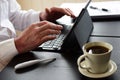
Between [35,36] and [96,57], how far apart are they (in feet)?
1.12

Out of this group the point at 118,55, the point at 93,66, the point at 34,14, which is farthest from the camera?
the point at 34,14

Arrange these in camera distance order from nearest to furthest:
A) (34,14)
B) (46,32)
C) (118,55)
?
(118,55) → (46,32) → (34,14)

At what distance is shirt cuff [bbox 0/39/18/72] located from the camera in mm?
913

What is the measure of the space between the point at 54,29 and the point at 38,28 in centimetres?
7

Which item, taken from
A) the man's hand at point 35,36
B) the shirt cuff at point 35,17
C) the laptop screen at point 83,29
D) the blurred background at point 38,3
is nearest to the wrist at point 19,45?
A: the man's hand at point 35,36

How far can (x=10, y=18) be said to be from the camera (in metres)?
1.39

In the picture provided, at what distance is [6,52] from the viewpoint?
0.92 metres

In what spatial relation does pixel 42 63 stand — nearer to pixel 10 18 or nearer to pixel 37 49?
pixel 37 49

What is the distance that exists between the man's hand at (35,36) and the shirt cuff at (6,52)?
0.02 meters

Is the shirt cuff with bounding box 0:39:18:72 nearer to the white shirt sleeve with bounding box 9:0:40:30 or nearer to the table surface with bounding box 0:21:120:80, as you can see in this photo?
the table surface with bounding box 0:21:120:80

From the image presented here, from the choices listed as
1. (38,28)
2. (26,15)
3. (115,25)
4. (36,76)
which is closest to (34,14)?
(26,15)

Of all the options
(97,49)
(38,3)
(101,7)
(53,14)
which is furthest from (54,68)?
(38,3)

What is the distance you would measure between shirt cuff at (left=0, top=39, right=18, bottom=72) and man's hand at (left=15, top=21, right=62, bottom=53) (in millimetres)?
20

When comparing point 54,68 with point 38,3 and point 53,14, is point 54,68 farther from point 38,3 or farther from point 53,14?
point 38,3
